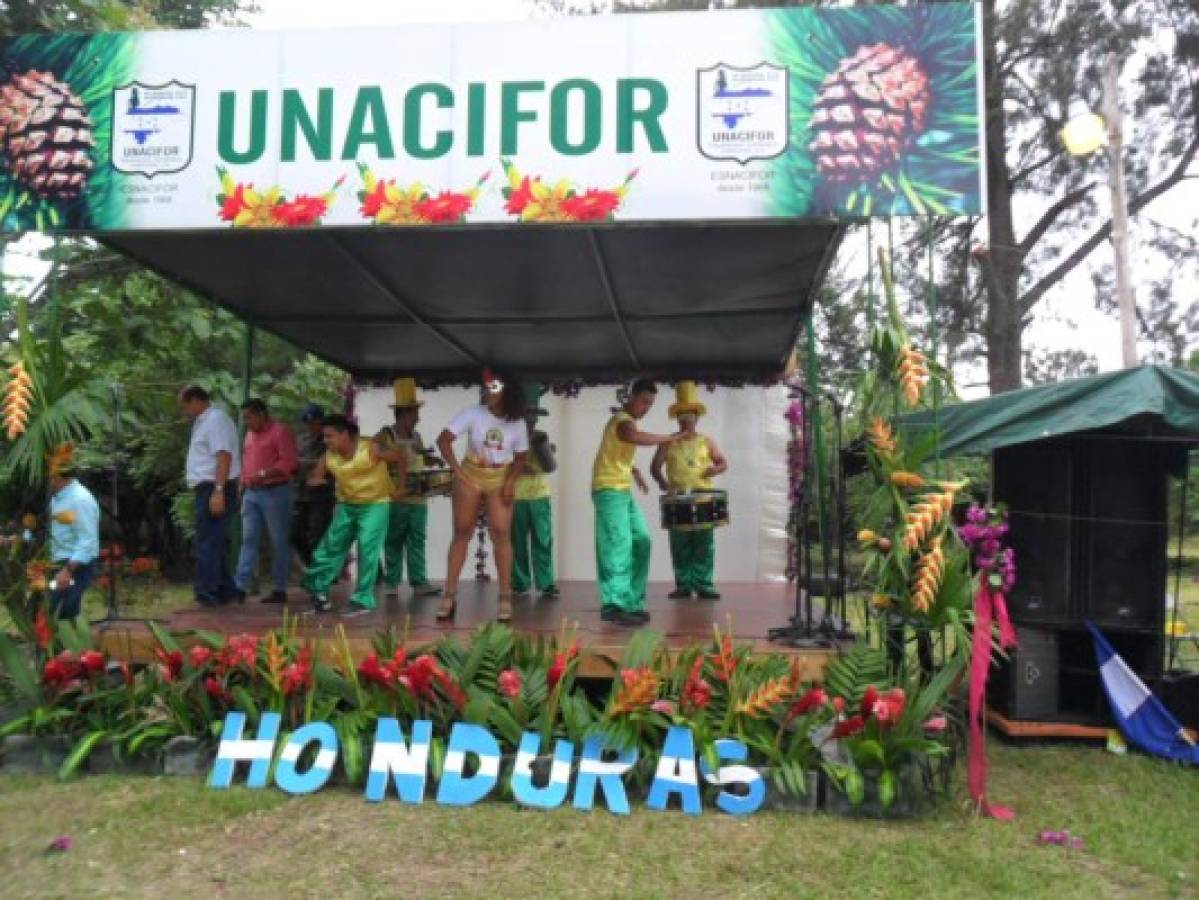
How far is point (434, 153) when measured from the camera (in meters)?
4.74

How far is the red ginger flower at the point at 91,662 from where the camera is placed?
486 centimetres

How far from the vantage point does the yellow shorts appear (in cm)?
577

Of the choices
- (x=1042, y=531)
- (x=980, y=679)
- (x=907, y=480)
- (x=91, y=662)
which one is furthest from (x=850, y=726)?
(x=91, y=662)

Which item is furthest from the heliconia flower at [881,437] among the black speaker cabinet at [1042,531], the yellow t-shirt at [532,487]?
the yellow t-shirt at [532,487]

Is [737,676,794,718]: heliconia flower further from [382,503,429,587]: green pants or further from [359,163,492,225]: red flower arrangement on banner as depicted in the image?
[382,503,429,587]: green pants

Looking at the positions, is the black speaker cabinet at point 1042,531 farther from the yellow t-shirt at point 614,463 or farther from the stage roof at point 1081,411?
the yellow t-shirt at point 614,463

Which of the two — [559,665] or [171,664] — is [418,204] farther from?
[171,664]

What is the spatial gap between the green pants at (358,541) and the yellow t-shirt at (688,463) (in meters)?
2.07

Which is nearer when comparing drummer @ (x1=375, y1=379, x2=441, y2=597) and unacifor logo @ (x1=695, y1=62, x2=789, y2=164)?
unacifor logo @ (x1=695, y1=62, x2=789, y2=164)

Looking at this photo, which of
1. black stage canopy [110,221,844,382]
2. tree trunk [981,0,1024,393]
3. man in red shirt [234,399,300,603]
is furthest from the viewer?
tree trunk [981,0,1024,393]

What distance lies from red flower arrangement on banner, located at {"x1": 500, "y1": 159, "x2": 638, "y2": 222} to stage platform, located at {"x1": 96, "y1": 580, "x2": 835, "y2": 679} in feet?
6.48

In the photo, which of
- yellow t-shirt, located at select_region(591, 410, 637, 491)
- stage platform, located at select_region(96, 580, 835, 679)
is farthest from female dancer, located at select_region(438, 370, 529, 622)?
yellow t-shirt, located at select_region(591, 410, 637, 491)

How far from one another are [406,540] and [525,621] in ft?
7.18

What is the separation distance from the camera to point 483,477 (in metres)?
5.77
